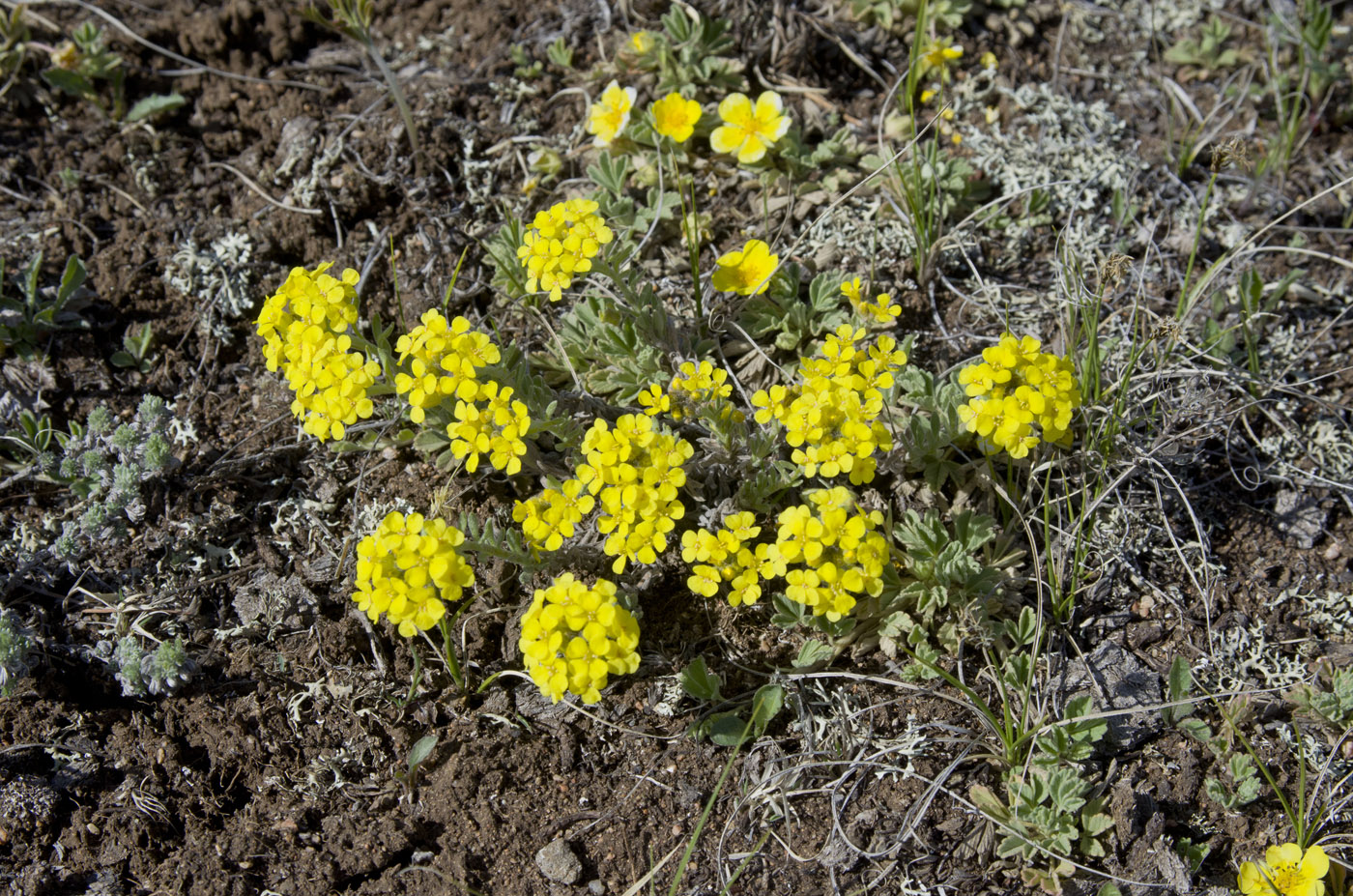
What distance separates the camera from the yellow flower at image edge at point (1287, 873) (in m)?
2.34

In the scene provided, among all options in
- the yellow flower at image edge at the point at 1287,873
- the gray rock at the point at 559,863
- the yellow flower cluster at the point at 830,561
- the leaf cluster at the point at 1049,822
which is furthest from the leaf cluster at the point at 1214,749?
the gray rock at the point at 559,863

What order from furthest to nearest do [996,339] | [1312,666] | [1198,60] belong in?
[1198,60], [996,339], [1312,666]

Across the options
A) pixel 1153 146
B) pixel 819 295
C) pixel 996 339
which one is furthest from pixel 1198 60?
pixel 819 295

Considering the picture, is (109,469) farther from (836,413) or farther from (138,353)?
(836,413)

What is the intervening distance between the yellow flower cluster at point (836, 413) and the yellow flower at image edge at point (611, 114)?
54.7 inches

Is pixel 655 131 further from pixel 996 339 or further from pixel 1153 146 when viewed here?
pixel 1153 146

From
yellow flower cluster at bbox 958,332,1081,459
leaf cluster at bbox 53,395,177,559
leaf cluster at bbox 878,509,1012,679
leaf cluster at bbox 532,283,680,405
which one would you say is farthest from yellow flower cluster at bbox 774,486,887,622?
leaf cluster at bbox 53,395,177,559

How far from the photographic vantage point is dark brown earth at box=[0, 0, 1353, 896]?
2561 millimetres

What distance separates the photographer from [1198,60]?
4.10m

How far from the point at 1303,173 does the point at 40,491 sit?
4.76m

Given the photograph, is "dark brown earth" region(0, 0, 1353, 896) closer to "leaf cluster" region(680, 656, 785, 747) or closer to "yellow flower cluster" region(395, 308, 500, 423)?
"leaf cluster" region(680, 656, 785, 747)

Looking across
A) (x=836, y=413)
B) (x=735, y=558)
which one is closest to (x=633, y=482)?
(x=735, y=558)

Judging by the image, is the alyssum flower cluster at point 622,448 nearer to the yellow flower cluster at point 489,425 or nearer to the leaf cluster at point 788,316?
the yellow flower cluster at point 489,425

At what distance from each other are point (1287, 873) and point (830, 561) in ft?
4.38
